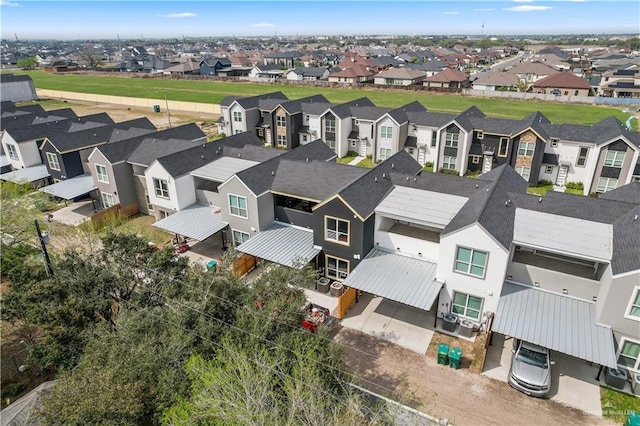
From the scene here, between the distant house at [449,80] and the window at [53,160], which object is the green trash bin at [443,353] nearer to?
the window at [53,160]

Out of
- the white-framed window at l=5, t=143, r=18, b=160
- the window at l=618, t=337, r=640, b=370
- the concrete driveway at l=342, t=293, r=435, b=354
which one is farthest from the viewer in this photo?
the white-framed window at l=5, t=143, r=18, b=160

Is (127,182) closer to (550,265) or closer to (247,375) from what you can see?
(247,375)

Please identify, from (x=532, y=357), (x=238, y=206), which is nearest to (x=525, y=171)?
(x=532, y=357)

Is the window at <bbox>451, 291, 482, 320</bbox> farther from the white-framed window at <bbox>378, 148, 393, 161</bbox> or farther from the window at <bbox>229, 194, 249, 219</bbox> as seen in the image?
the white-framed window at <bbox>378, 148, 393, 161</bbox>

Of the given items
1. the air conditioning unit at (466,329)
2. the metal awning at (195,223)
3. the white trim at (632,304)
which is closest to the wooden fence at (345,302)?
the air conditioning unit at (466,329)

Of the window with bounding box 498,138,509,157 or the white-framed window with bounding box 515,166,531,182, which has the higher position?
the window with bounding box 498,138,509,157

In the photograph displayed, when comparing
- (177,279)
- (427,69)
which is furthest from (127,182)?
(427,69)

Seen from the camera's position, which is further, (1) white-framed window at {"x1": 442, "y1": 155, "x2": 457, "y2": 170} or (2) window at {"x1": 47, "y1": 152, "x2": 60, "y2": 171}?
(1) white-framed window at {"x1": 442, "y1": 155, "x2": 457, "y2": 170}

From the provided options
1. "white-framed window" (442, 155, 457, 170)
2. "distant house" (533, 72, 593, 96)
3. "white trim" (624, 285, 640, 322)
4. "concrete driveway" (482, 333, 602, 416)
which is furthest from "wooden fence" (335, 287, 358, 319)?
"distant house" (533, 72, 593, 96)
